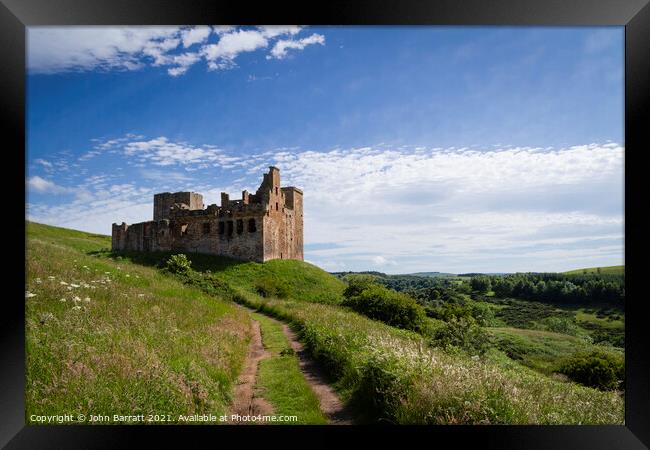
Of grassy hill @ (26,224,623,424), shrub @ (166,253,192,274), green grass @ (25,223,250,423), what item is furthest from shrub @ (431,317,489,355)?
shrub @ (166,253,192,274)

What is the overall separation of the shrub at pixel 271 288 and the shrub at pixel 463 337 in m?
12.6

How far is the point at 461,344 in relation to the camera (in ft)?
47.4

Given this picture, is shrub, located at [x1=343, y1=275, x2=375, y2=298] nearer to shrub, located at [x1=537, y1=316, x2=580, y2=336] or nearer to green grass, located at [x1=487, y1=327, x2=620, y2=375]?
→ green grass, located at [x1=487, y1=327, x2=620, y2=375]

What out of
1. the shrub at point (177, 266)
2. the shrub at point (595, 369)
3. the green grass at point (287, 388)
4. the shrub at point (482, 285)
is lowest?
the shrub at point (595, 369)

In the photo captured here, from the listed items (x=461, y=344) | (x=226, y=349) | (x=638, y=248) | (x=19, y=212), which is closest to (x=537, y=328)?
(x=461, y=344)

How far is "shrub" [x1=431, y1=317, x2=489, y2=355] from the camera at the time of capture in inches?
562

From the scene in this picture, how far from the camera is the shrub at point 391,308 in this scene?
19438 mm

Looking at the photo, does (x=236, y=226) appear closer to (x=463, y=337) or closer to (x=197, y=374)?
(x=463, y=337)

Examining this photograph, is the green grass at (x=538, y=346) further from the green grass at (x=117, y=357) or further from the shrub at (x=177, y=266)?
the shrub at (x=177, y=266)

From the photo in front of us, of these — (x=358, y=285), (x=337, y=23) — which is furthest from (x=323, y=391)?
(x=358, y=285)

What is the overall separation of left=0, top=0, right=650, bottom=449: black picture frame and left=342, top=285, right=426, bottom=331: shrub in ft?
44.3

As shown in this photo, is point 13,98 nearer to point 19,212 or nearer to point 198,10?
point 19,212

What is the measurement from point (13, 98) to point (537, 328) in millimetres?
28304

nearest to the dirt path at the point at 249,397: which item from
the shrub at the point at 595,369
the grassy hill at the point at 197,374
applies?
the grassy hill at the point at 197,374
